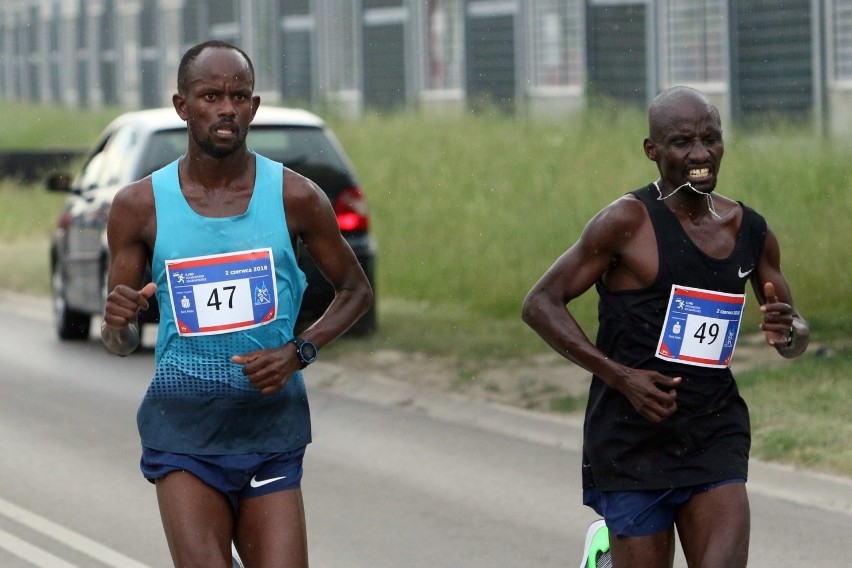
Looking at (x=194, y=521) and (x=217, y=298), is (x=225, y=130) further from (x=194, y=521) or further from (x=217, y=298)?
(x=194, y=521)

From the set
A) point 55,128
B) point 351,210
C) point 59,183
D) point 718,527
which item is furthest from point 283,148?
point 55,128

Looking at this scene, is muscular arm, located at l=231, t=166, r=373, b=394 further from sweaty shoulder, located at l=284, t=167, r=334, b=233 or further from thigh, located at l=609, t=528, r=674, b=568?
thigh, located at l=609, t=528, r=674, b=568

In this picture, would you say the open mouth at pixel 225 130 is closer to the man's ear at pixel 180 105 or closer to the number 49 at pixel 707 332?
the man's ear at pixel 180 105

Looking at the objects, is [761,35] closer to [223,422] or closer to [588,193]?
[588,193]

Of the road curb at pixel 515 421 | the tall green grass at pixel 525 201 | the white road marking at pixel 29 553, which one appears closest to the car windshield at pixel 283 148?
the road curb at pixel 515 421

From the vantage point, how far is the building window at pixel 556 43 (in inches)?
1228

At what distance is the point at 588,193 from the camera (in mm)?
19391

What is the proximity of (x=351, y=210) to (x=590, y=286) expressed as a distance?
A: 29.0 ft

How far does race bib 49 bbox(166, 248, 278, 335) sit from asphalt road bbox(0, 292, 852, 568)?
274 cm

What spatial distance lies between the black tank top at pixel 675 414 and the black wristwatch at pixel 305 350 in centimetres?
79

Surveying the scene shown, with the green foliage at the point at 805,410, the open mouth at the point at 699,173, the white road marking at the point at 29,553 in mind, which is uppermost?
the open mouth at the point at 699,173

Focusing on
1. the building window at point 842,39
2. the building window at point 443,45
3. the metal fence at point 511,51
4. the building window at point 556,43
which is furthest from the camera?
the building window at point 443,45

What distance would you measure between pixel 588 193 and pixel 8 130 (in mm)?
36959

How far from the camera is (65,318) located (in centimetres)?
1562
